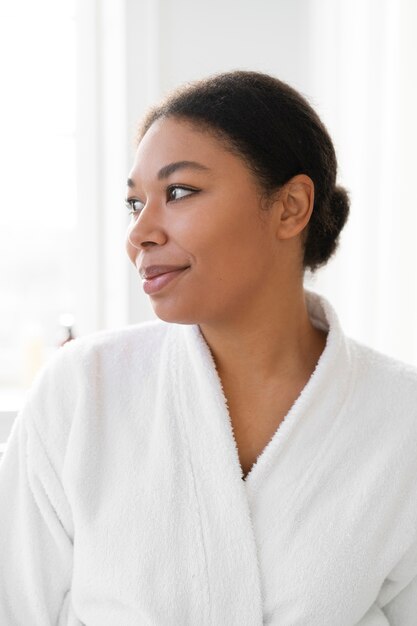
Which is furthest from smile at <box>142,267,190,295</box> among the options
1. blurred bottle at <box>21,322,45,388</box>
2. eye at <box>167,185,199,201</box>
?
blurred bottle at <box>21,322,45,388</box>

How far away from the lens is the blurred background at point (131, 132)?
1688 millimetres

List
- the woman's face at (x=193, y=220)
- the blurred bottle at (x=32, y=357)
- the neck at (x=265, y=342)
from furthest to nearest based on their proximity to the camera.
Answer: the blurred bottle at (x=32, y=357) < the neck at (x=265, y=342) < the woman's face at (x=193, y=220)

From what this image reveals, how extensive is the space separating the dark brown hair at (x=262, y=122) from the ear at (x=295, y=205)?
14 mm

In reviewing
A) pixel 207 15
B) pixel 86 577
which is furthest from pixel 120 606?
pixel 207 15

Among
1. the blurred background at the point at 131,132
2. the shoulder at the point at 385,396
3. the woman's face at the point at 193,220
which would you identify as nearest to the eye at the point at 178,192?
the woman's face at the point at 193,220

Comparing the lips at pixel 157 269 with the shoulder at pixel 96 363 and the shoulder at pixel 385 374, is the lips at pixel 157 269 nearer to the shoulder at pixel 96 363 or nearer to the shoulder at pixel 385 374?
the shoulder at pixel 96 363

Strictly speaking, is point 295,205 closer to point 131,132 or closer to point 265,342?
point 265,342

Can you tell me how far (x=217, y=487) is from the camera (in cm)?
114

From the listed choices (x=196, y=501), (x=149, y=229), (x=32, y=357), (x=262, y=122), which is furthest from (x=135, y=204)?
(x=32, y=357)

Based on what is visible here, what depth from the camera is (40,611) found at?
116 cm

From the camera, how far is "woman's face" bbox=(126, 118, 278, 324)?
1077mm

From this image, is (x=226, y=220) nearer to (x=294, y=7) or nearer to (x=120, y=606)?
(x=120, y=606)

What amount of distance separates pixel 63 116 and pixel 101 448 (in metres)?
1.15

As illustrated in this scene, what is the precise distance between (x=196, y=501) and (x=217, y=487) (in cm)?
4
